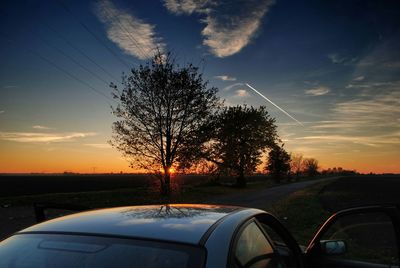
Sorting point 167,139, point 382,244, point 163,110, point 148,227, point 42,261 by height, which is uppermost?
point 163,110

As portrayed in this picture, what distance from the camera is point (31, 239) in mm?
2871

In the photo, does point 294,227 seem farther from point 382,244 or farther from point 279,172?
point 279,172

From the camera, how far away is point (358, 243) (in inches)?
470

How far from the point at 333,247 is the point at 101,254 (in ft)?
9.02

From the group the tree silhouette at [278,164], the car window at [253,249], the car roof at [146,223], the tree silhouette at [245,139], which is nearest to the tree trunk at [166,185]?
the tree silhouette at [245,139]

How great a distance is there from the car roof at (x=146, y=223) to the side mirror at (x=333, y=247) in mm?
1488

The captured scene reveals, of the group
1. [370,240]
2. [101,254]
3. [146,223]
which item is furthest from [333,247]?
[370,240]

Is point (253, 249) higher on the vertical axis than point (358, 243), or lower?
higher

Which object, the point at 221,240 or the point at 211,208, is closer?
the point at 221,240

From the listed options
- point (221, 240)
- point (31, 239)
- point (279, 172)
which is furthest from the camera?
point (279, 172)

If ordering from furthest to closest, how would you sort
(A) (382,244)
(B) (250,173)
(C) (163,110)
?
(B) (250,173), (C) (163,110), (A) (382,244)

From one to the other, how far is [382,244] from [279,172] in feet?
231

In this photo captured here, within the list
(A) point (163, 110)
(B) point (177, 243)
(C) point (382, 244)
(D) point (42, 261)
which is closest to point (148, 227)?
(B) point (177, 243)

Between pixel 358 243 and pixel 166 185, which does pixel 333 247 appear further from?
pixel 166 185
